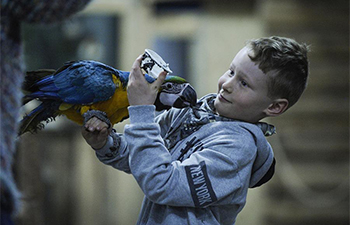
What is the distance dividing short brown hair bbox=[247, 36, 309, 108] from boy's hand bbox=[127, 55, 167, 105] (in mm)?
176

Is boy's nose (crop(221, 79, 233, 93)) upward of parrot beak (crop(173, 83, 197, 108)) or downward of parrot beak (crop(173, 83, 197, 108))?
upward

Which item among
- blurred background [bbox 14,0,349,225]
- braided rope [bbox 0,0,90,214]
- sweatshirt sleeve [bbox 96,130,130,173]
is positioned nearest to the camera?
braided rope [bbox 0,0,90,214]

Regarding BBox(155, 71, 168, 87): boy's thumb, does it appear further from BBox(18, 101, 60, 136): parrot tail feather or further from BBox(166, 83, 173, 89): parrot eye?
BBox(18, 101, 60, 136): parrot tail feather

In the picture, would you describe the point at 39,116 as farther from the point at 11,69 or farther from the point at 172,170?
the point at 172,170

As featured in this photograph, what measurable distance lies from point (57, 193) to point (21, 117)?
2.31 meters

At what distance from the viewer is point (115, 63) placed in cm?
297

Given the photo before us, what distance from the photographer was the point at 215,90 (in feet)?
8.92

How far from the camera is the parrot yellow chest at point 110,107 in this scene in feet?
2.41

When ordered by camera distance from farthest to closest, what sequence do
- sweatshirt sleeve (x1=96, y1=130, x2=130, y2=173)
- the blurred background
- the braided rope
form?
the blurred background
sweatshirt sleeve (x1=96, y1=130, x2=130, y2=173)
the braided rope

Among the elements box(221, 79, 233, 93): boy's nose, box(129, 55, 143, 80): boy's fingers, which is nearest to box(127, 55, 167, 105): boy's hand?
box(129, 55, 143, 80): boy's fingers

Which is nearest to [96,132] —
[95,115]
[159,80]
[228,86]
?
[95,115]

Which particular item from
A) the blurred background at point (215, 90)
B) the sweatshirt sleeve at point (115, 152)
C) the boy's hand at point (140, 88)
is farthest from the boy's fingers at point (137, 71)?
the blurred background at point (215, 90)

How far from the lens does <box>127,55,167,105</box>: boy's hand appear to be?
2.23 ft

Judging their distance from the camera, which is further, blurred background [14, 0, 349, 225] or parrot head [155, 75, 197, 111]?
blurred background [14, 0, 349, 225]
